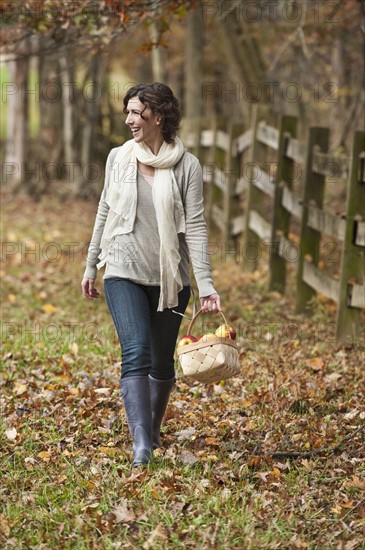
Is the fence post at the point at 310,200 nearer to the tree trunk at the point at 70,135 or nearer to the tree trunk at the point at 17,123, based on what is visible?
the tree trunk at the point at 17,123

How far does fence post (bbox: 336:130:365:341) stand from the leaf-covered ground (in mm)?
235

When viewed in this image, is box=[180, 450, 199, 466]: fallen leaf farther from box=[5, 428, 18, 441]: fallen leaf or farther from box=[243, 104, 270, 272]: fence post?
box=[243, 104, 270, 272]: fence post

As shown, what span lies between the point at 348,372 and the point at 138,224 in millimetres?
2728

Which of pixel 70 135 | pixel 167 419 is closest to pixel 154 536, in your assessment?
pixel 167 419

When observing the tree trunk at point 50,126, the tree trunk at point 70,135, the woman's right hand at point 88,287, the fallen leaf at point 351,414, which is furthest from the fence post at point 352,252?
the tree trunk at point 50,126

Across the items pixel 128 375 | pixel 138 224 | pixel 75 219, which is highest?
pixel 138 224

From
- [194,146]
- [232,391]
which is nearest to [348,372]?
[232,391]

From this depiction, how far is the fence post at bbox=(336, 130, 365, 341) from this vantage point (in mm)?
7910

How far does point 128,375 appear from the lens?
5.17m

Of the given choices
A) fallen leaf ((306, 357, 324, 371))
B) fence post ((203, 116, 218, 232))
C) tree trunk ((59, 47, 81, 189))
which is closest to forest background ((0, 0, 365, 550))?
fallen leaf ((306, 357, 324, 371))

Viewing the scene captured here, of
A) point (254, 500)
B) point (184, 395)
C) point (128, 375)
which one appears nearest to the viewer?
point (254, 500)

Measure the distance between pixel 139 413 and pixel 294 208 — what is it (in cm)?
513

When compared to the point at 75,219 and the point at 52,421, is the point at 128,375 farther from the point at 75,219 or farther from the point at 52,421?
the point at 75,219

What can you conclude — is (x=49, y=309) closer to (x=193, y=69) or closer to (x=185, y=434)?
(x=185, y=434)
